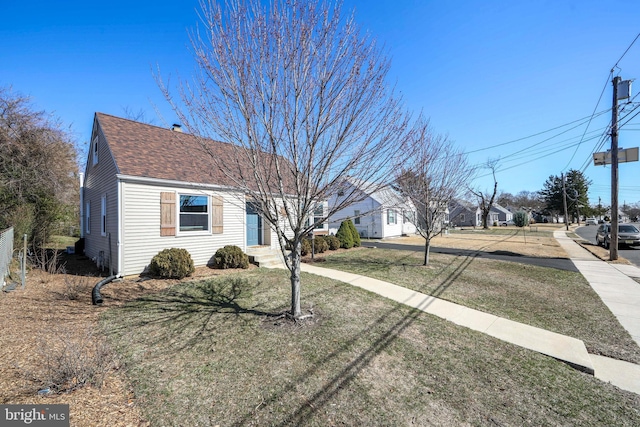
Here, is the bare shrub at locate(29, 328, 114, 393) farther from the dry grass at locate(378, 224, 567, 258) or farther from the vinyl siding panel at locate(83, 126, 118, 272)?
the dry grass at locate(378, 224, 567, 258)

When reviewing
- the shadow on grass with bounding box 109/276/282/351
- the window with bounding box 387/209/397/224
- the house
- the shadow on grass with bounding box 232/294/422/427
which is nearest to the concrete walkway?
the shadow on grass with bounding box 232/294/422/427

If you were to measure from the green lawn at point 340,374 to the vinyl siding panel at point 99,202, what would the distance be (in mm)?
4107

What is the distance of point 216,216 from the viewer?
9828mm

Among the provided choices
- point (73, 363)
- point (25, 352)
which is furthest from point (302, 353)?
point (25, 352)

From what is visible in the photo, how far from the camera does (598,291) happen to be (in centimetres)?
752

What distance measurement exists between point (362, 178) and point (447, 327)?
3160mm

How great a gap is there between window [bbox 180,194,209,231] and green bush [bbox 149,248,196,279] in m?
1.35

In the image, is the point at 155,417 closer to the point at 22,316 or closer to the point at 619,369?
the point at 22,316

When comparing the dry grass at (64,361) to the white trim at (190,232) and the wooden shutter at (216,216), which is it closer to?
the white trim at (190,232)

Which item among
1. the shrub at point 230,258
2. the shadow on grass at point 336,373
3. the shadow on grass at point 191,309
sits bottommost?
the shadow on grass at point 336,373

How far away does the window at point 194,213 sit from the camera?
9.25 metres

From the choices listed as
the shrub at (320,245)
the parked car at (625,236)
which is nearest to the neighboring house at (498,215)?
the parked car at (625,236)

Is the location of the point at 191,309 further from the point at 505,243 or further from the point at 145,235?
the point at 505,243

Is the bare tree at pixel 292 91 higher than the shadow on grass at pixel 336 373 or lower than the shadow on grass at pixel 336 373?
higher
